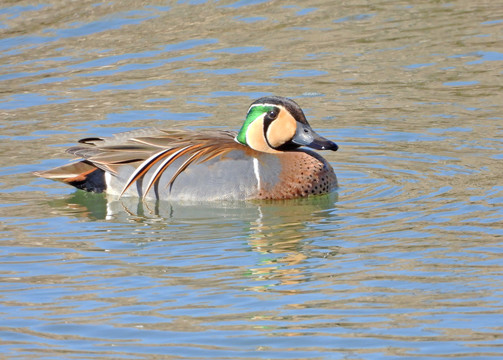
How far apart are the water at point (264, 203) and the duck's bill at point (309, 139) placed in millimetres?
472

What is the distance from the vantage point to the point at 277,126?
9.87 m

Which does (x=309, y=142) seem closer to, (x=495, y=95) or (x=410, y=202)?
(x=410, y=202)

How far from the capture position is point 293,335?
6.08m

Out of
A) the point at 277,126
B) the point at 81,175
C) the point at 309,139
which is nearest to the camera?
the point at 309,139

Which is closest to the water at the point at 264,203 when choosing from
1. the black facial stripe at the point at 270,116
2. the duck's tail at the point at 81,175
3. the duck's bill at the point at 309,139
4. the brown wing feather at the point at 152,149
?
the duck's tail at the point at 81,175

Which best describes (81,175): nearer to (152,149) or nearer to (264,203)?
(152,149)

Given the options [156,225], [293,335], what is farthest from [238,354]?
[156,225]

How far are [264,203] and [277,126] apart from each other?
2.33 ft

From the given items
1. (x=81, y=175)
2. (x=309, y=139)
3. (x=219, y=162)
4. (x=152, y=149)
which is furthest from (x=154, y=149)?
(x=309, y=139)

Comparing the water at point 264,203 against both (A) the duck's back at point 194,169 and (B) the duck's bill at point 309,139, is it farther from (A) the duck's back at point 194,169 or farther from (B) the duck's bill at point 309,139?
(B) the duck's bill at point 309,139

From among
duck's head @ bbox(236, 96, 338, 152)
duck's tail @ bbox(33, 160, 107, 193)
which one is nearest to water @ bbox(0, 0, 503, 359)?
duck's tail @ bbox(33, 160, 107, 193)

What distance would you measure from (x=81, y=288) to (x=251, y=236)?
1.72 metres

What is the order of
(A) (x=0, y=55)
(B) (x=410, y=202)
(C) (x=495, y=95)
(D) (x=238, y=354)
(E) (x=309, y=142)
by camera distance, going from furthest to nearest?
(A) (x=0, y=55)
(C) (x=495, y=95)
(E) (x=309, y=142)
(B) (x=410, y=202)
(D) (x=238, y=354)

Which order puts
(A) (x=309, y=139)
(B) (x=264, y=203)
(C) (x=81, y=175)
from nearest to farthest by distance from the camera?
1. (B) (x=264, y=203)
2. (A) (x=309, y=139)
3. (C) (x=81, y=175)
